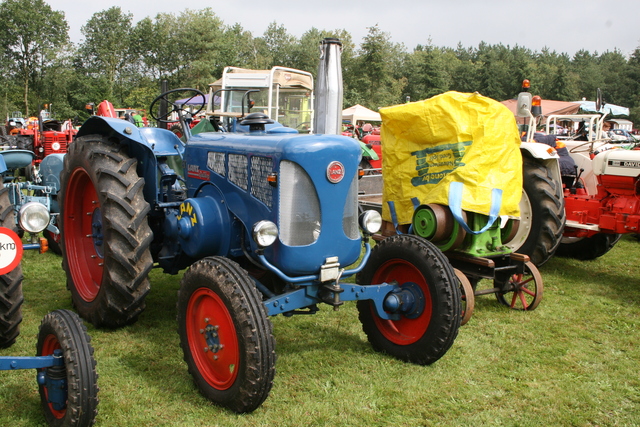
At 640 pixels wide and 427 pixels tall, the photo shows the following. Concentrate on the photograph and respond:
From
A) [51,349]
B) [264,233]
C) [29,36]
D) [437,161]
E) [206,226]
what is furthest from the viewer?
[29,36]

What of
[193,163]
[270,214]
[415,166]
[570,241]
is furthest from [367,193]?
[270,214]

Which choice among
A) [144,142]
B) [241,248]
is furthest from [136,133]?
[241,248]

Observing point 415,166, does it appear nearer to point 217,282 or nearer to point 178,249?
point 178,249

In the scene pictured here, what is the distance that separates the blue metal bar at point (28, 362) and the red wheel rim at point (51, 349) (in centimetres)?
11

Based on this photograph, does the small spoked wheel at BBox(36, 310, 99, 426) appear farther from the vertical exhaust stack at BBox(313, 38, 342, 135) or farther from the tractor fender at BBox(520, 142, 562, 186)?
the tractor fender at BBox(520, 142, 562, 186)

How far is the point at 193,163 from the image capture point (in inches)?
140

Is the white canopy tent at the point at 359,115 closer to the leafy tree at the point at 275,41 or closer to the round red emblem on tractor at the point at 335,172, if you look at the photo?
the round red emblem on tractor at the point at 335,172

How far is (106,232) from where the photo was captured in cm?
333

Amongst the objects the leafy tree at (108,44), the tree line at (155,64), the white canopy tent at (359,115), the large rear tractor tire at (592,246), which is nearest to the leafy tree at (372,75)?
the tree line at (155,64)

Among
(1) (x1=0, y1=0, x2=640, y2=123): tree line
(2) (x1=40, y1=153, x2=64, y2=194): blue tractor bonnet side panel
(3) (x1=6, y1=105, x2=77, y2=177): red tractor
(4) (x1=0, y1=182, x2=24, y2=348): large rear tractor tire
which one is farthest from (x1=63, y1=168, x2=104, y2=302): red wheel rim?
(1) (x1=0, y1=0, x2=640, y2=123): tree line

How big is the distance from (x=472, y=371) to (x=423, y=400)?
1.75ft

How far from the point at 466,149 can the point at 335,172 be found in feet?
5.68

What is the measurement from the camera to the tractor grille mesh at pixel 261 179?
9.25 ft

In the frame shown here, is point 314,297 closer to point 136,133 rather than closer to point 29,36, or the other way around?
point 136,133
